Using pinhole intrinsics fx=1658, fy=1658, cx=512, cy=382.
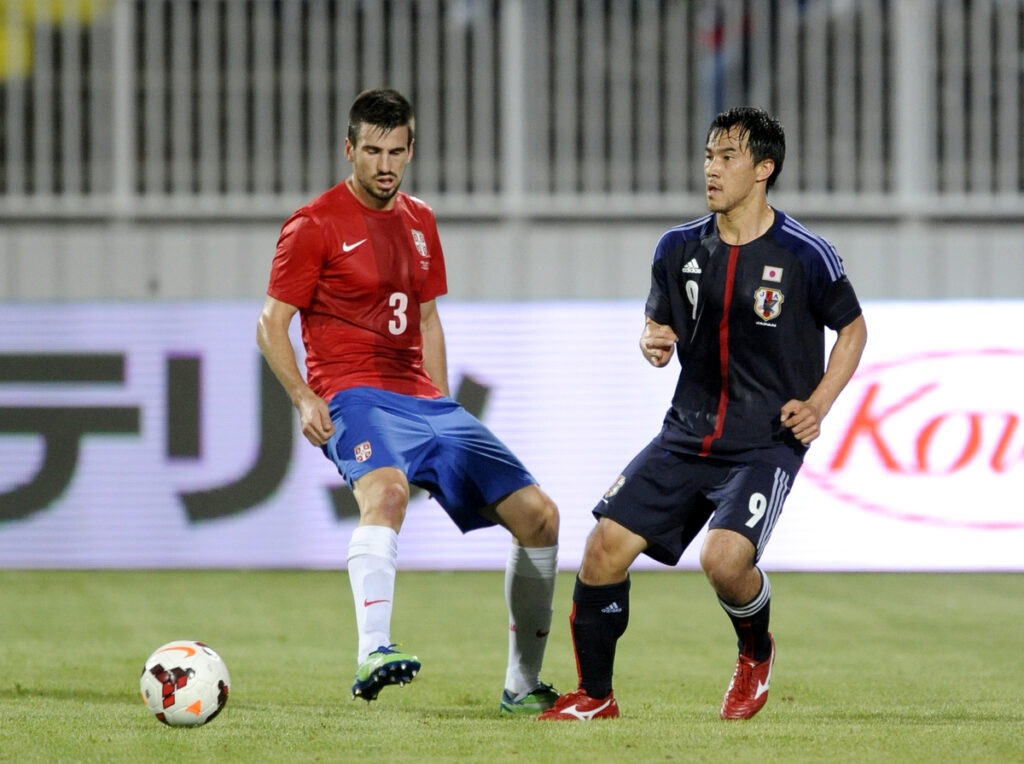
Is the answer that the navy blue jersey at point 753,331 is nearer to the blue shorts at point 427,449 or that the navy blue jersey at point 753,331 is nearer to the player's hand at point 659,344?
the player's hand at point 659,344

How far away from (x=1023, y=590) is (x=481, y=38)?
5404 millimetres

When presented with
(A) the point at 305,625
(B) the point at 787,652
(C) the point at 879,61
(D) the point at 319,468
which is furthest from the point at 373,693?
(C) the point at 879,61

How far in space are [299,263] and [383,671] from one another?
142cm

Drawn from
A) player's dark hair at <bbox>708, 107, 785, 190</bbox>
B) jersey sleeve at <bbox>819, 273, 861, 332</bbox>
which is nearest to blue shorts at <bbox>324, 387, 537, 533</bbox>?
jersey sleeve at <bbox>819, 273, 861, 332</bbox>

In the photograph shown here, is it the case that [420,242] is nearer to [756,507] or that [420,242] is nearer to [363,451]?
[363,451]

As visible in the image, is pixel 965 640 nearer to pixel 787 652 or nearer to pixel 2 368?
pixel 787 652

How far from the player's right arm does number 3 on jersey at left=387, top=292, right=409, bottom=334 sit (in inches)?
12.5

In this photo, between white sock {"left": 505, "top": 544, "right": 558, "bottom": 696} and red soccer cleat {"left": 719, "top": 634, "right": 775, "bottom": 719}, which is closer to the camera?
red soccer cleat {"left": 719, "top": 634, "right": 775, "bottom": 719}

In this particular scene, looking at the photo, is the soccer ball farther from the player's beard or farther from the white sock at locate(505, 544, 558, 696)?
the player's beard

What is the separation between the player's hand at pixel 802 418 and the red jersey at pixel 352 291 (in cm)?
121

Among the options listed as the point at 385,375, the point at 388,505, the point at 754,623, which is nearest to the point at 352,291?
the point at 385,375

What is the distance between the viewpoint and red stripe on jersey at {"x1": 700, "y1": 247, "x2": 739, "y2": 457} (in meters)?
5.09

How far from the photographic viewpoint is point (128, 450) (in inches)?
405

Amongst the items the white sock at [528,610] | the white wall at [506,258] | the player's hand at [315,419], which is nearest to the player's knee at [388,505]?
the player's hand at [315,419]
